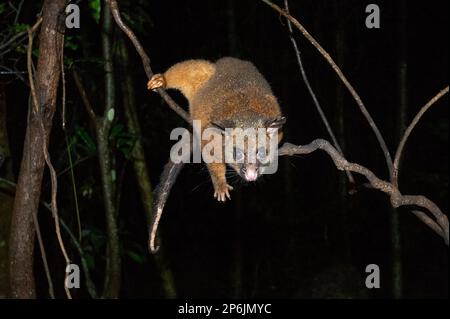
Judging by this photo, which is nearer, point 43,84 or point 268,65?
point 43,84

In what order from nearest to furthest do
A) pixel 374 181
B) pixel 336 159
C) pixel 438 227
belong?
pixel 438 227
pixel 374 181
pixel 336 159

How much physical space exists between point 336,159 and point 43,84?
173cm

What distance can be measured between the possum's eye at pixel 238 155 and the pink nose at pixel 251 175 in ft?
0.54

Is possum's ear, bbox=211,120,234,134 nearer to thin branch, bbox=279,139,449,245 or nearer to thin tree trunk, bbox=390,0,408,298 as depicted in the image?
thin branch, bbox=279,139,449,245

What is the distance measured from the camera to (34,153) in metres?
3.02

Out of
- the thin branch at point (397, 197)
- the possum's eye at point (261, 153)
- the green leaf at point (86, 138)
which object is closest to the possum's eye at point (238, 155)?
the possum's eye at point (261, 153)

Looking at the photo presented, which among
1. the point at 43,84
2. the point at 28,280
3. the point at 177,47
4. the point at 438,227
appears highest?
the point at 177,47

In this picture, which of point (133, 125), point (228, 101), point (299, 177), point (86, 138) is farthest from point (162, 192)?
point (299, 177)

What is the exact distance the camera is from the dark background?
837 centimetres

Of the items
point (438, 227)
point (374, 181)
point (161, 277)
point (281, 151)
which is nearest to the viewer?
point (438, 227)

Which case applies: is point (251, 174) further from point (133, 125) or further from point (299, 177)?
point (299, 177)

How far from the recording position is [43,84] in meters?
2.96
